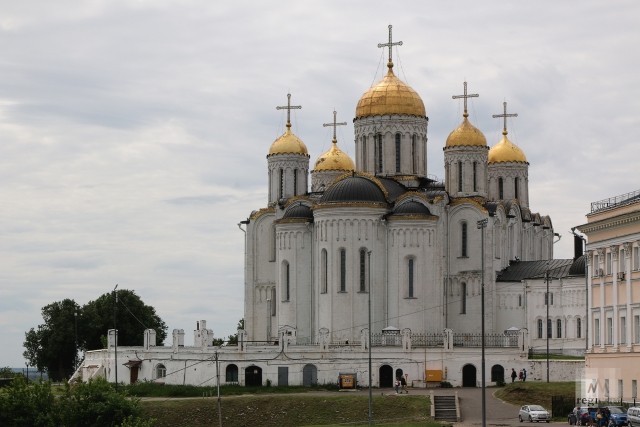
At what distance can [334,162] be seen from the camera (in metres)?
107

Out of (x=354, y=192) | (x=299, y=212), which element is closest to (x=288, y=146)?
(x=299, y=212)

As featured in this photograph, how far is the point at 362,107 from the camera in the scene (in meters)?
95.2

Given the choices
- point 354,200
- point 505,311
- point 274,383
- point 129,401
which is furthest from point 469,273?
point 129,401

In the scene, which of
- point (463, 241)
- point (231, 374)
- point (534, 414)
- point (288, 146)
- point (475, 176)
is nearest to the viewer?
point (534, 414)

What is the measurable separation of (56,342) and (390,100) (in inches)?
1378

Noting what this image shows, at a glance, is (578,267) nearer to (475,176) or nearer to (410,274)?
(475,176)

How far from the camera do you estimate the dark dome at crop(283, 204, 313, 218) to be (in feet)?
303

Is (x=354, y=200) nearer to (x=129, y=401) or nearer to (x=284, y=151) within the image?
(x=284, y=151)

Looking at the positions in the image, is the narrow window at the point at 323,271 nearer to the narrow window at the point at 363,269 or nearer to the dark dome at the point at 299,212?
the narrow window at the point at 363,269

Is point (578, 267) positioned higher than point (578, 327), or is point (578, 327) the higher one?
point (578, 267)

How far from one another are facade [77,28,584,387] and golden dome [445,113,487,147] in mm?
98

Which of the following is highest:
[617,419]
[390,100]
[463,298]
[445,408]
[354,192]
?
[390,100]

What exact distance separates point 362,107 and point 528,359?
2335 centimetres

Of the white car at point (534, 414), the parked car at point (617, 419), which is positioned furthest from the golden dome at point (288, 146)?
the parked car at point (617, 419)
